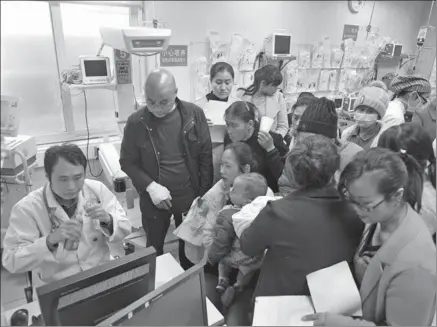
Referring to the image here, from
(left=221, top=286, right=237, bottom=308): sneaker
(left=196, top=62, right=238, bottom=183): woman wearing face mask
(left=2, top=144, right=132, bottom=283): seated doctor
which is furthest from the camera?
(left=196, top=62, right=238, bottom=183): woman wearing face mask

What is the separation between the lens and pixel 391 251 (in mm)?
794

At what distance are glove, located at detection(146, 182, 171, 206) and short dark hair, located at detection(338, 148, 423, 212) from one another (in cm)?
100

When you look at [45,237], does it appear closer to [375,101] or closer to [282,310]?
[282,310]

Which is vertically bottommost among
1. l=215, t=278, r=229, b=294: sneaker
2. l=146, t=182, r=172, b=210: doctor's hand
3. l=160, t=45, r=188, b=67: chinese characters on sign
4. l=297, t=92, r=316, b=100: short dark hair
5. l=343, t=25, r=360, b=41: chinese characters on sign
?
l=215, t=278, r=229, b=294: sneaker

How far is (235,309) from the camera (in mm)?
1011

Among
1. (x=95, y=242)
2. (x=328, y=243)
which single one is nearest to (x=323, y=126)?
(x=328, y=243)

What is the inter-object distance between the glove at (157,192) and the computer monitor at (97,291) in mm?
827

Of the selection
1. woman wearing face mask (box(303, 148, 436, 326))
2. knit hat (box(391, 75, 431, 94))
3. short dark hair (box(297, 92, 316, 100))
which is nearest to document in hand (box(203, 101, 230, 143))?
short dark hair (box(297, 92, 316, 100))

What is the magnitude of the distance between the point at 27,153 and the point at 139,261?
14.1 inches

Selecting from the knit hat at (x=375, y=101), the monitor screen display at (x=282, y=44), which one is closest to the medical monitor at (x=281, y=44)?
the monitor screen display at (x=282, y=44)

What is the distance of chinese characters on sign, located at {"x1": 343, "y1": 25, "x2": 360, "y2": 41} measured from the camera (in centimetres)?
131

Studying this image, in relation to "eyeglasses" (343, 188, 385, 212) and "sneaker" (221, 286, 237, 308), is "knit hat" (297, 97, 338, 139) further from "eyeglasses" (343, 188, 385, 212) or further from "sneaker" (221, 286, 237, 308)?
"sneaker" (221, 286, 237, 308)

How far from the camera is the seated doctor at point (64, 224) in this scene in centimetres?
75

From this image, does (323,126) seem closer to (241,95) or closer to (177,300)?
(177,300)
